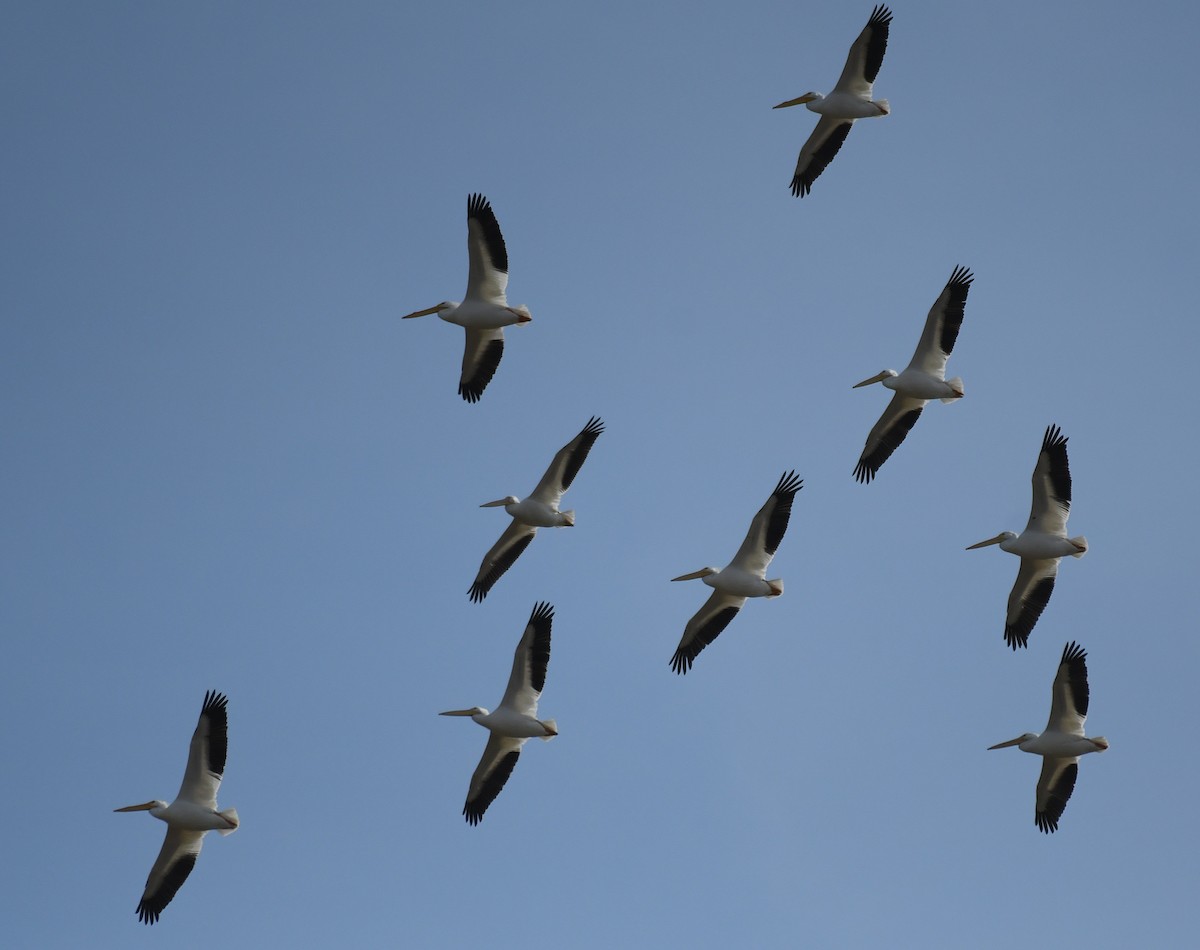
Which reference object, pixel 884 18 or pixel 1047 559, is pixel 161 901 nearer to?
pixel 1047 559

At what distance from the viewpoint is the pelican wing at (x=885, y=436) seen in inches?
923

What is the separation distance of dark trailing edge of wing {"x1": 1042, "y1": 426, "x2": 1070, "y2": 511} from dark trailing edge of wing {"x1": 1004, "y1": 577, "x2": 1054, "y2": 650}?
1.11 m

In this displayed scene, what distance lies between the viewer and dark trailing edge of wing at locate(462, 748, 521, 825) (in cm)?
2205

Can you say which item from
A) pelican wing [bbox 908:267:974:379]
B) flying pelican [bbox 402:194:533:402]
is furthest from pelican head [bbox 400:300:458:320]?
pelican wing [bbox 908:267:974:379]

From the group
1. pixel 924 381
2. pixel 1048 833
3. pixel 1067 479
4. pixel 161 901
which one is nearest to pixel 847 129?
pixel 924 381

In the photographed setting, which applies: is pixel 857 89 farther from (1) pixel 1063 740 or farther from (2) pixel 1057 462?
(1) pixel 1063 740

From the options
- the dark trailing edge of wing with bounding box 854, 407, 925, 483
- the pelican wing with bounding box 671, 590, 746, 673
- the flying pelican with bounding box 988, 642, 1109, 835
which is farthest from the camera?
the dark trailing edge of wing with bounding box 854, 407, 925, 483

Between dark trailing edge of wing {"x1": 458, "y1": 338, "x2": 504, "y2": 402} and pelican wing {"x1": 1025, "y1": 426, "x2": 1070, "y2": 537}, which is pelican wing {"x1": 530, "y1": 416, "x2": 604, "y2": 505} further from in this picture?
pelican wing {"x1": 1025, "y1": 426, "x2": 1070, "y2": 537}

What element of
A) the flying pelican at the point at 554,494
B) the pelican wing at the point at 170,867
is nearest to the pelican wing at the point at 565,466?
the flying pelican at the point at 554,494

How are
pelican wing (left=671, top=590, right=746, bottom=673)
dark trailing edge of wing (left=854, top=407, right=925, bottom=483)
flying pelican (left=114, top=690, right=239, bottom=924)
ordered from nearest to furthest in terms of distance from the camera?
flying pelican (left=114, top=690, right=239, bottom=924) → pelican wing (left=671, top=590, right=746, bottom=673) → dark trailing edge of wing (left=854, top=407, right=925, bottom=483)

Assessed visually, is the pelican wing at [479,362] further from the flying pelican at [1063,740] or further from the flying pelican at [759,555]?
the flying pelican at [1063,740]

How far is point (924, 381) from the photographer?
22.6 meters

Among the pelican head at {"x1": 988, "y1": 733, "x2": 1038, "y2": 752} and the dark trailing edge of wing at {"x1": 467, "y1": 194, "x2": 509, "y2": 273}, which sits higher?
the dark trailing edge of wing at {"x1": 467, "y1": 194, "x2": 509, "y2": 273}

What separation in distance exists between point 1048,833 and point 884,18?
9.93 m
